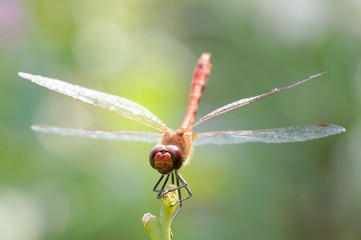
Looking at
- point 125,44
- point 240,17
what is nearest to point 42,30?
point 125,44

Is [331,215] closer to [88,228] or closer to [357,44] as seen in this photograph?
[357,44]

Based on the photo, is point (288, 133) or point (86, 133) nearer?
point (288, 133)

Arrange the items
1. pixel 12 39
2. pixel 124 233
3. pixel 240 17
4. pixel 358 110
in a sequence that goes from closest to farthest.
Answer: pixel 124 233 < pixel 12 39 < pixel 358 110 < pixel 240 17

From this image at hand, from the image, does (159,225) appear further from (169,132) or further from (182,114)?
(182,114)

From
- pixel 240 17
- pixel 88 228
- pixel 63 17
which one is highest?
pixel 63 17

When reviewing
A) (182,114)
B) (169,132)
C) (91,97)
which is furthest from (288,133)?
(182,114)

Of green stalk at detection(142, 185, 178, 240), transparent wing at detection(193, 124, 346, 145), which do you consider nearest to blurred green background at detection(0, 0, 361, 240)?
transparent wing at detection(193, 124, 346, 145)

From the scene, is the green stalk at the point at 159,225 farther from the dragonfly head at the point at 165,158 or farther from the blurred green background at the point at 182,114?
the blurred green background at the point at 182,114

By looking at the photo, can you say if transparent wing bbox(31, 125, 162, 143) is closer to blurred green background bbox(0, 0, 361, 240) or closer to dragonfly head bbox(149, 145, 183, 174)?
dragonfly head bbox(149, 145, 183, 174)
